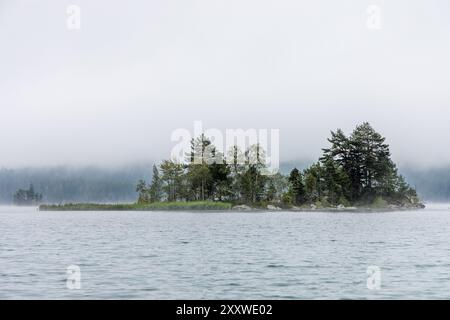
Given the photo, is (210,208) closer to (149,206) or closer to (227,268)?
(149,206)

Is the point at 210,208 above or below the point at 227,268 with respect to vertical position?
above

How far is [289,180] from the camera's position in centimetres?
11744

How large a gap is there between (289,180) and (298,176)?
1.96 meters

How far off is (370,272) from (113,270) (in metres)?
9.80

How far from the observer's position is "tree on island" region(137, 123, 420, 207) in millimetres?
116312

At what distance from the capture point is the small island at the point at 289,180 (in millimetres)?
115938

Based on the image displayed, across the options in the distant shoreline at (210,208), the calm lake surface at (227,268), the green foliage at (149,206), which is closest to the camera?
the calm lake surface at (227,268)

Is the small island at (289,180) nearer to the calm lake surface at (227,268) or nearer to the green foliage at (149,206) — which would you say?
the green foliage at (149,206)

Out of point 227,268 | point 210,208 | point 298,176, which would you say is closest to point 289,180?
point 298,176

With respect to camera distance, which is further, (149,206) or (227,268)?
(149,206)

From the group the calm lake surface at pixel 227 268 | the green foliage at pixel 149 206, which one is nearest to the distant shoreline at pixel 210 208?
the green foliage at pixel 149 206

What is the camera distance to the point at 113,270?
83.1 ft

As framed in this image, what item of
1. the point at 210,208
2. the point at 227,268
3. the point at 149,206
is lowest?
the point at 227,268

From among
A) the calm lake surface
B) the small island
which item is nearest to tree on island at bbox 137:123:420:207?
the small island
